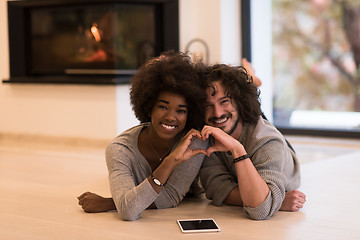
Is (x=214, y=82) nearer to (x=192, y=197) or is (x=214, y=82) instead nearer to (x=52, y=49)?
(x=192, y=197)

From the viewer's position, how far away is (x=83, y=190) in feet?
11.3

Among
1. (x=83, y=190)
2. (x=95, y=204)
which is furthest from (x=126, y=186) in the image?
(x=83, y=190)

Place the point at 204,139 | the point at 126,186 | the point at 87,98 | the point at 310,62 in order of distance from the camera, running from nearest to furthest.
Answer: the point at 204,139 < the point at 126,186 < the point at 87,98 < the point at 310,62

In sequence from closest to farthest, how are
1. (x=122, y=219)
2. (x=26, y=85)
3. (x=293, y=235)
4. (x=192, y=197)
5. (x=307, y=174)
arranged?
1. (x=293, y=235)
2. (x=122, y=219)
3. (x=192, y=197)
4. (x=307, y=174)
5. (x=26, y=85)

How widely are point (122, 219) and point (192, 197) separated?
608mm

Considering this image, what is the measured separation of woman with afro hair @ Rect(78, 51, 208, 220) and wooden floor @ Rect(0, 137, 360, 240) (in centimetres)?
11

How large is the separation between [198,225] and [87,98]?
3.00m

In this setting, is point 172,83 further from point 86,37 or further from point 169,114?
point 86,37

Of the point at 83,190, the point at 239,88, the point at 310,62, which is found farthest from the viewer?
the point at 310,62

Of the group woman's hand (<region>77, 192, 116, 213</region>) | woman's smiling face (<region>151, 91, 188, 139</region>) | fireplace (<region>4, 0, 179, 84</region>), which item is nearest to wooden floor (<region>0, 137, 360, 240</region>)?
woman's hand (<region>77, 192, 116, 213</region>)

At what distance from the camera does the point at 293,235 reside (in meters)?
2.45

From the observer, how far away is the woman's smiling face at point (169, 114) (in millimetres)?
2645

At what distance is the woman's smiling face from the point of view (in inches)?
104

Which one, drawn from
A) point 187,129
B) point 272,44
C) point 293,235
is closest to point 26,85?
point 272,44
